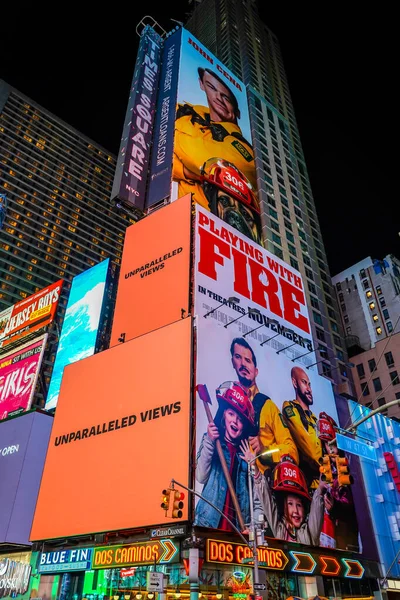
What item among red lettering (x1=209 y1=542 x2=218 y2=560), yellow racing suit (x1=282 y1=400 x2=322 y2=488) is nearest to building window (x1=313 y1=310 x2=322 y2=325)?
yellow racing suit (x1=282 y1=400 x2=322 y2=488)

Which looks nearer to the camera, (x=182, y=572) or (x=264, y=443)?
(x=182, y=572)

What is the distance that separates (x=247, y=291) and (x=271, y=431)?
11943 millimetres

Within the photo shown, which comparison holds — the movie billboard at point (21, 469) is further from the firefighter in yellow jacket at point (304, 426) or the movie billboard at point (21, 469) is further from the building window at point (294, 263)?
the building window at point (294, 263)

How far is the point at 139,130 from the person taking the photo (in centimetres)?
5159

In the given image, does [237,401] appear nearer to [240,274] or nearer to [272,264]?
[240,274]

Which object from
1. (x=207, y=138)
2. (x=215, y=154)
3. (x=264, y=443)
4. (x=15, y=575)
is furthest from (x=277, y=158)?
(x=15, y=575)

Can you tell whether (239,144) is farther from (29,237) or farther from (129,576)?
(29,237)

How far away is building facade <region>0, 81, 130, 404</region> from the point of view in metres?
125

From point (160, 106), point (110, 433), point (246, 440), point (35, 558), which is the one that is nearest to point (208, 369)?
point (246, 440)

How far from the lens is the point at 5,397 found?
47250 mm

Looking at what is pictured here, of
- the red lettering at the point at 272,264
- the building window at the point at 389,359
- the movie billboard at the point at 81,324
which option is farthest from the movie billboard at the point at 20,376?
the building window at the point at 389,359

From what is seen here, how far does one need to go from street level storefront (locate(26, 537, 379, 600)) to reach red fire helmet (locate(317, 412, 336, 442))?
26.5 ft

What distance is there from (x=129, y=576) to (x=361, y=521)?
19.2m

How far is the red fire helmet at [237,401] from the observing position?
2967 centimetres
